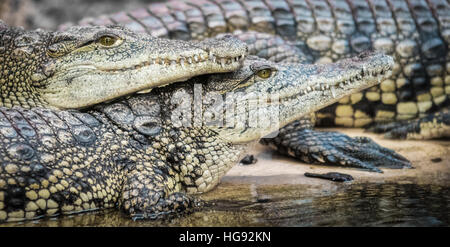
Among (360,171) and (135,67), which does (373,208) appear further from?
(135,67)

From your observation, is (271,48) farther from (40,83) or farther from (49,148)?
(49,148)

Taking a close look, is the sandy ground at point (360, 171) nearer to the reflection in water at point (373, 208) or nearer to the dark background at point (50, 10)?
the reflection in water at point (373, 208)

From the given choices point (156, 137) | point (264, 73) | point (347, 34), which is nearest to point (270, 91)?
point (264, 73)

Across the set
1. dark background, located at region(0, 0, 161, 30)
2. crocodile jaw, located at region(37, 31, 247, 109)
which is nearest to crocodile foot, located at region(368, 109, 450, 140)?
crocodile jaw, located at region(37, 31, 247, 109)

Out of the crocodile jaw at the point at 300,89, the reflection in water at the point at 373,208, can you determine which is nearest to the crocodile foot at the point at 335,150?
the reflection in water at the point at 373,208

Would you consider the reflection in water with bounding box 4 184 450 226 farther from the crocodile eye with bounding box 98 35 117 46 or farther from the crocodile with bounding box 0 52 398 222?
the crocodile eye with bounding box 98 35 117 46
